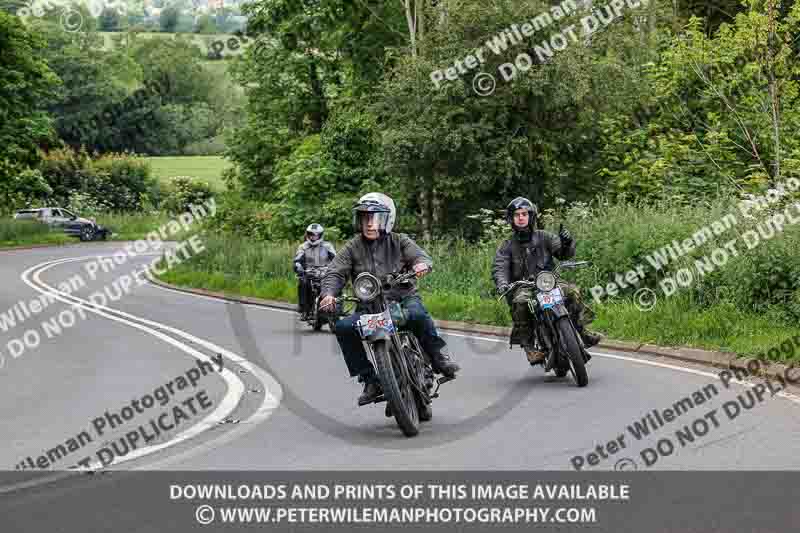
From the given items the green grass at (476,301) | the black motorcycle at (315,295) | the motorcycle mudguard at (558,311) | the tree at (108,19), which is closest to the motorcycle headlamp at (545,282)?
the motorcycle mudguard at (558,311)

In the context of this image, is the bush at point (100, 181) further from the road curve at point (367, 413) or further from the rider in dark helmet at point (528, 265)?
the rider in dark helmet at point (528, 265)

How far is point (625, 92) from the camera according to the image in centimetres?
2948

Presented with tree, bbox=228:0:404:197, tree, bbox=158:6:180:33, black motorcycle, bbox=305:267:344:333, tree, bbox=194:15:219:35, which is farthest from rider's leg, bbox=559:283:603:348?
tree, bbox=158:6:180:33

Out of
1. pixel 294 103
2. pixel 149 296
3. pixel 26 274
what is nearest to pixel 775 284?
pixel 149 296

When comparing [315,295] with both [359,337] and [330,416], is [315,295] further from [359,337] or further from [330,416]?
[359,337]

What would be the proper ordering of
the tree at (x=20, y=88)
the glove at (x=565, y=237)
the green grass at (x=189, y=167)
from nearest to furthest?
the glove at (x=565, y=237) < the tree at (x=20, y=88) < the green grass at (x=189, y=167)

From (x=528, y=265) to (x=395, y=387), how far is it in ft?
12.7

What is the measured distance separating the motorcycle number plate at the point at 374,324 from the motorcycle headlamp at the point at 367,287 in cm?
15

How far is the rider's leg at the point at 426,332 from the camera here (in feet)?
31.4

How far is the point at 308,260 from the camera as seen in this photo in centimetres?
2030

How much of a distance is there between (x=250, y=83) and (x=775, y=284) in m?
35.5

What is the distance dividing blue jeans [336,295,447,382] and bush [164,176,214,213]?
205 feet

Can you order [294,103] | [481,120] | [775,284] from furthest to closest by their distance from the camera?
[294,103] < [481,120] < [775,284]

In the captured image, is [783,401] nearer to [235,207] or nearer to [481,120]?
[481,120]
